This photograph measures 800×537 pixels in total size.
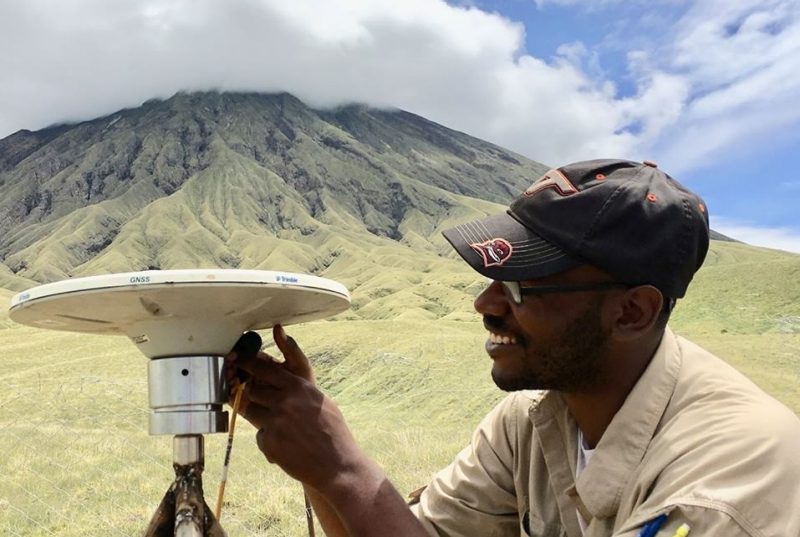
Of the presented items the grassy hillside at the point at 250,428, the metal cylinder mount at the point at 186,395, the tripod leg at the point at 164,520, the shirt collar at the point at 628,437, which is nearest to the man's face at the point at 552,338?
the shirt collar at the point at 628,437

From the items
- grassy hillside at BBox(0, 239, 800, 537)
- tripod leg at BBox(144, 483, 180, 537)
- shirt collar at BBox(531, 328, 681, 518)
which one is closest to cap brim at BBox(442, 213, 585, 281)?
shirt collar at BBox(531, 328, 681, 518)

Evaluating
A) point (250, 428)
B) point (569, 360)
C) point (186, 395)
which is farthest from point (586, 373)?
point (250, 428)

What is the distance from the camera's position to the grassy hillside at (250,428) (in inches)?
312

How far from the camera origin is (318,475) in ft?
6.26

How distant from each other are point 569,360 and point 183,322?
1027 millimetres

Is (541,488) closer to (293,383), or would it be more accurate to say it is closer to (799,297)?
(293,383)

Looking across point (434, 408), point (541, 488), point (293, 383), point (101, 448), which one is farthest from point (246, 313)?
point (434, 408)

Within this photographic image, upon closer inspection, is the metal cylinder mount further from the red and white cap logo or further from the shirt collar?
the shirt collar

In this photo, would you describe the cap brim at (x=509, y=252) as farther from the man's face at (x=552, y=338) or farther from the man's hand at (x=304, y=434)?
the man's hand at (x=304, y=434)

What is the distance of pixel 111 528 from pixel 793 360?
1659 centimetres

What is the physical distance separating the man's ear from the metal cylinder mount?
3.48 ft

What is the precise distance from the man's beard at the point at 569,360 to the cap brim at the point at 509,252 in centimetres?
16

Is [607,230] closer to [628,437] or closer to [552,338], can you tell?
[552,338]

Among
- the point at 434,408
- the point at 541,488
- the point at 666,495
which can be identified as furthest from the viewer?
the point at 434,408
